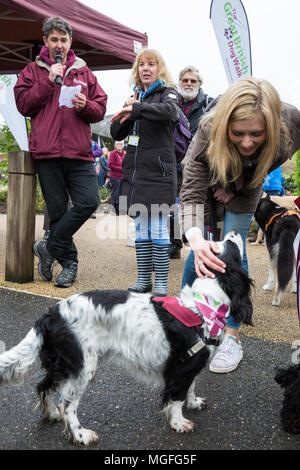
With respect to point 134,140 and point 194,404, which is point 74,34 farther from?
point 194,404

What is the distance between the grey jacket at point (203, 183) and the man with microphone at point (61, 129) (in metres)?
1.96

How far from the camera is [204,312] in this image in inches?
83.1

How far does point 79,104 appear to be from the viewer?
4.23 m

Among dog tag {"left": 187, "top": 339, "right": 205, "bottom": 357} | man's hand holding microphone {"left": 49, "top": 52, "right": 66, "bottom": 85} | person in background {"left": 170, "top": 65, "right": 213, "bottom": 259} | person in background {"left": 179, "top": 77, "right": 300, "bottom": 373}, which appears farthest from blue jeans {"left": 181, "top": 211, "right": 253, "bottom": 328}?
person in background {"left": 170, "top": 65, "right": 213, "bottom": 259}

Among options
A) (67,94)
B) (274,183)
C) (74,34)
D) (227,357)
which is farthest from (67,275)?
(274,183)

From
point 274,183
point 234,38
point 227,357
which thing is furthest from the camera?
point 234,38

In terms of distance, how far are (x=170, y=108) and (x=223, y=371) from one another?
249cm

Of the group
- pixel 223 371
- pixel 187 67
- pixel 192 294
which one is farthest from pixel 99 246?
pixel 192 294

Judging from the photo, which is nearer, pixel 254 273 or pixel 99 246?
pixel 254 273

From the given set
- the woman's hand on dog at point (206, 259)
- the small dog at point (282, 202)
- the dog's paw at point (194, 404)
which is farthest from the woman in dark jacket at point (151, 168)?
the small dog at point (282, 202)

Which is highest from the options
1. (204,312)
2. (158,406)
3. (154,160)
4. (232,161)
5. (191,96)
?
(191,96)

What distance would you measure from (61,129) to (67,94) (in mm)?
368

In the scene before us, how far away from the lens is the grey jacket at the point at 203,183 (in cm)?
257

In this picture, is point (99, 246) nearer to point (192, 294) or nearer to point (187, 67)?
point (187, 67)
